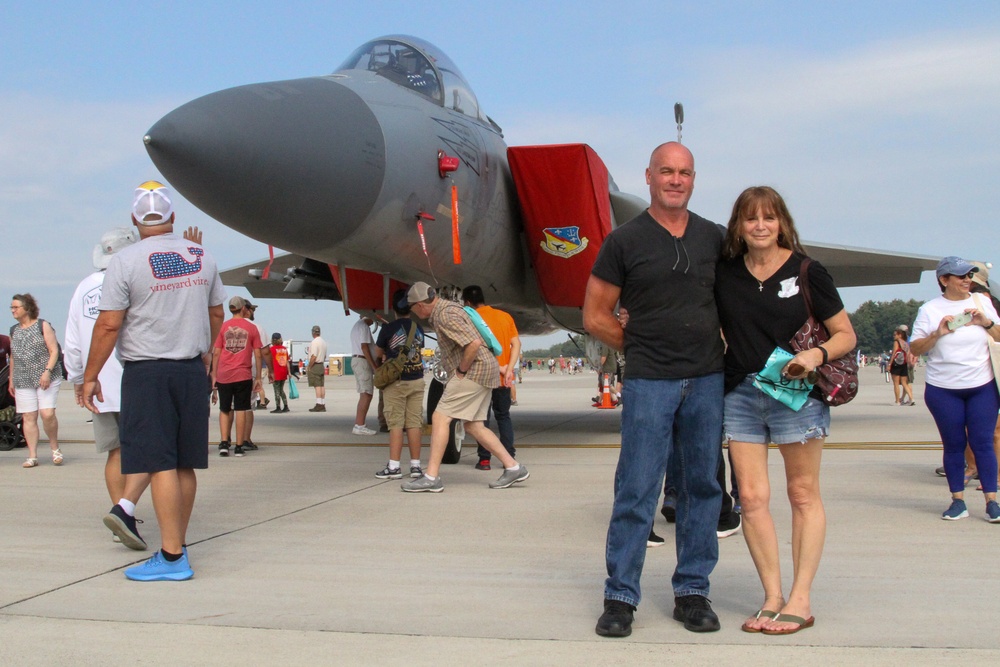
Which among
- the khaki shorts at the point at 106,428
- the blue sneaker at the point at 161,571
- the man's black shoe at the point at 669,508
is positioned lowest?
the man's black shoe at the point at 669,508

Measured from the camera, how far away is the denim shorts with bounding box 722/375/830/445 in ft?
10.1

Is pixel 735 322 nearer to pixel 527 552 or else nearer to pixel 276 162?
pixel 527 552

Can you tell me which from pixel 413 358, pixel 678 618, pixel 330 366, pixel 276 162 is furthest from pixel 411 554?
pixel 330 366

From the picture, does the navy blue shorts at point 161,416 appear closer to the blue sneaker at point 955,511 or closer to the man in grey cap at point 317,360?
the blue sneaker at point 955,511

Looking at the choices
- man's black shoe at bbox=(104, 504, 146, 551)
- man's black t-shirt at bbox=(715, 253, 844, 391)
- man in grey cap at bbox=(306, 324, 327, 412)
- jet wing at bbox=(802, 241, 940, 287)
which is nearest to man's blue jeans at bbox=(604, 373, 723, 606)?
man's black t-shirt at bbox=(715, 253, 844, 391)

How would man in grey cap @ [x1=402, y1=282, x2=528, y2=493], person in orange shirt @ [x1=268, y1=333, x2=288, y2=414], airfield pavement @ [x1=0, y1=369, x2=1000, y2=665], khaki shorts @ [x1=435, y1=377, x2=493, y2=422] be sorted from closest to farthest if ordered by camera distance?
airfield pavement @ [x1=0, y1=369, x2=1000, y2=665]
man in grey cap @ [x1=402, y1=282, x2=528, y2=493]
khaki shorts @ [x1=435, y1=377, x2=493, y2=422]
person in orange shirt @ [x1=268, y1=333, x2=288, y2=414]

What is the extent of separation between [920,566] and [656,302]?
6.27ft

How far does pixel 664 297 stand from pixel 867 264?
1069 centimetres

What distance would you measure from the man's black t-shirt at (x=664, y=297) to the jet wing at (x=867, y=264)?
29.6ft

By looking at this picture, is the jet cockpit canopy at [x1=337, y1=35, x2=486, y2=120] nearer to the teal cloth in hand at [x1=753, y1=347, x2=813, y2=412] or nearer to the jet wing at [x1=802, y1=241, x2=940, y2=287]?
the teal cloth in hand at [x1=753, y1=347, x2=813, y2=412]

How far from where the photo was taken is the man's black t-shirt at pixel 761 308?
3064 mm

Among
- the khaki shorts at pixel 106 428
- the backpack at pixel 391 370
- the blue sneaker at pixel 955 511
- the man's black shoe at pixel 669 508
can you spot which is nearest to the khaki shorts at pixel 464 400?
the backpack at pixel 391 370

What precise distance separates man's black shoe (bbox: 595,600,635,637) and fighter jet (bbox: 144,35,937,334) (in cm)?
304

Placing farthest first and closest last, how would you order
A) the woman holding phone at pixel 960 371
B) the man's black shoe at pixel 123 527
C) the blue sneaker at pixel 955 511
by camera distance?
the woman holding phone at pixel 960 371, the blue sneaker at pixel 955 511, the man's black shoe at pixel 123 527
